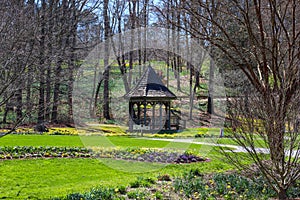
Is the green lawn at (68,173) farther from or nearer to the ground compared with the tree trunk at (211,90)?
nearer to the ground

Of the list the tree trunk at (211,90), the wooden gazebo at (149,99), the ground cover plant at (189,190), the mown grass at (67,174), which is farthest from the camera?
the tree trunk at (211,90)

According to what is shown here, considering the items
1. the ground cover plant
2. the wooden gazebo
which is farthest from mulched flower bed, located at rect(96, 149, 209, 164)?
the wooden gazebo

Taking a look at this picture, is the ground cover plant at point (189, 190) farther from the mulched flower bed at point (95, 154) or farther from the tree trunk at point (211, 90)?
the tree trunk at point (211, 90)

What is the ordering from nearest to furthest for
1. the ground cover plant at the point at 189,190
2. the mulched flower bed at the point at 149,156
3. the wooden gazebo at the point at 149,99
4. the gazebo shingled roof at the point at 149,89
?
the ground cover plant at the point at 189,190
the mulched flower bed at the point at 149,156
the wooden gazebo at the point at 149,99
the gazebo shingled roof at the point at 149,89

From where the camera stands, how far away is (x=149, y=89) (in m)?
16.7

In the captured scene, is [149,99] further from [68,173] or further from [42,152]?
[68,173]

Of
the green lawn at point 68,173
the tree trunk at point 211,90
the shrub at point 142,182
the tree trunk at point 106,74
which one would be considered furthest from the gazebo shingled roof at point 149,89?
the shrub at point 142,182

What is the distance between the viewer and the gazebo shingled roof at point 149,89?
54.1 feet

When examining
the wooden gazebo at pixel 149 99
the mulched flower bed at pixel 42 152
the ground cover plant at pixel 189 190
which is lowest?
the ground cover plant at pixel 189 190

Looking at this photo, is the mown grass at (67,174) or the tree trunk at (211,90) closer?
the mown grass at (67,174)

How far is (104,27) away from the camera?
1984cm

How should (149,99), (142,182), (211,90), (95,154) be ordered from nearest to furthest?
(142,182) → (95,154) → (149,99) → (211,90)

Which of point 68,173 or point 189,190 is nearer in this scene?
point 189,190

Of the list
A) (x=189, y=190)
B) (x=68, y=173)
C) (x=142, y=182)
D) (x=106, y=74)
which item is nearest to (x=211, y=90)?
(x=106, y=74)
